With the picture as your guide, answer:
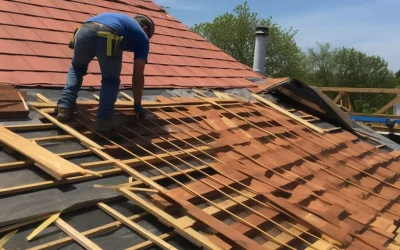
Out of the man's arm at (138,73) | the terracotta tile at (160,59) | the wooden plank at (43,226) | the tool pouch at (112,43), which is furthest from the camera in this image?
the terracotta tile at (160,59)

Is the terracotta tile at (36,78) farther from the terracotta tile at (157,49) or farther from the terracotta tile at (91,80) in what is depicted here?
the terracotta tile at (157,49)

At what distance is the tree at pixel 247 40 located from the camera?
34.2 metres

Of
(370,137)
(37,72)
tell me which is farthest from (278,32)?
(37,72)

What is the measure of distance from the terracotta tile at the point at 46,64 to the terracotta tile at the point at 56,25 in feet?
2.27

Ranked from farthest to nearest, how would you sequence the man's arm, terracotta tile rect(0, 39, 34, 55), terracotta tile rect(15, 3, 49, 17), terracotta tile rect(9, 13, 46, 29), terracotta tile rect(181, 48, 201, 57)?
terracotta tile rect(181, 48, 201, 57), terracotta tile rect(15, 3, 49, 17), terracotta tile rect(9, 13, 46, 29), terracotta tile rect(0, 39, 34, 55), the man's arm

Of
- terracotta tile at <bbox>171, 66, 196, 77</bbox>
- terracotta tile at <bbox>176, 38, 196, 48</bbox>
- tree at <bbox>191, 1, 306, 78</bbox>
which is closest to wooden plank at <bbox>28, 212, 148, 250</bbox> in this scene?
terracotta tile at <bbox>171, 66, 196, 77</bbox>

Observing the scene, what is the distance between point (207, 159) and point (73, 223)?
5.00 ft

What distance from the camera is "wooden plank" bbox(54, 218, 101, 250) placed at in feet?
7.00

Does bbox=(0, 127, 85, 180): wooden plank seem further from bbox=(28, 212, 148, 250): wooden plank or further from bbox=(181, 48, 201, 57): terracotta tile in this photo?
bbox=(181, 48, 201, 57): terracotta tile

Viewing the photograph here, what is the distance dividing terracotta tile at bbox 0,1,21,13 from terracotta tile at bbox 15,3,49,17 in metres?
0.05

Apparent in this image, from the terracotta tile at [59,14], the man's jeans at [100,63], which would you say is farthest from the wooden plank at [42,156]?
the terracotta tile at [59,14]

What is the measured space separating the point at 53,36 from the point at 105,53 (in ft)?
6.29

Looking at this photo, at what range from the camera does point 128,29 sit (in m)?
3.48

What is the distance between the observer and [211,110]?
15.7ft
